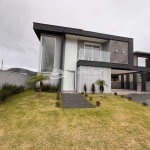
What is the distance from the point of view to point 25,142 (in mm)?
2398

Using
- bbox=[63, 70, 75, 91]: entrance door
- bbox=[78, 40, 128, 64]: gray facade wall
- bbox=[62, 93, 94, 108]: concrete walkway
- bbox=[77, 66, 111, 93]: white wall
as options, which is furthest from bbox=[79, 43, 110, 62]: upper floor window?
bbox=[62, 93, 94, 108]: concrete walkway

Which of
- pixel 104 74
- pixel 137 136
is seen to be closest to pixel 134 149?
pixel 137 136

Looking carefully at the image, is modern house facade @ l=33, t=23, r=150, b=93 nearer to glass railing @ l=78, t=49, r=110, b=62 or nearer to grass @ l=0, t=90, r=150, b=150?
glass railing @ l=78, t=49, r=110, b=62

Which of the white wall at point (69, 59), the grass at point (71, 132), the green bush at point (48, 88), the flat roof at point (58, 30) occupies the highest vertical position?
the flat roof at point (58, 30)

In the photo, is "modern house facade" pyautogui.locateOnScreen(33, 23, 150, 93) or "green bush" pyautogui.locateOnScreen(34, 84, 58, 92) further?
"modern house facade" pyautogui.locateOnScreen(33, 23, 150, 93)

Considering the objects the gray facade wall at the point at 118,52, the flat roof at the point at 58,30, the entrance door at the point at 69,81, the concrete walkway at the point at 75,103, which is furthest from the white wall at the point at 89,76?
the flat roof at the point at 58,30

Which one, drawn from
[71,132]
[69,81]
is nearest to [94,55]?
[69,81]

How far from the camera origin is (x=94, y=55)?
10.8 metres

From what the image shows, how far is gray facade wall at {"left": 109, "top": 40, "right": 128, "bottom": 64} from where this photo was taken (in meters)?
11.0

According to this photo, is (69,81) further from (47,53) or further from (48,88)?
(47,53)

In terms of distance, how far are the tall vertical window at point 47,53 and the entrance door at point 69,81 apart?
6.58 feet

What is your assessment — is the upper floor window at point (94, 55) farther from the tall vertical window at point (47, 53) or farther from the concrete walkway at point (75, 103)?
the concrete walkway at point (75, 103)

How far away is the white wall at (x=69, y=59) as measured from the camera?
10754mm

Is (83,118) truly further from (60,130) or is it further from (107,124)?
(60,130)
